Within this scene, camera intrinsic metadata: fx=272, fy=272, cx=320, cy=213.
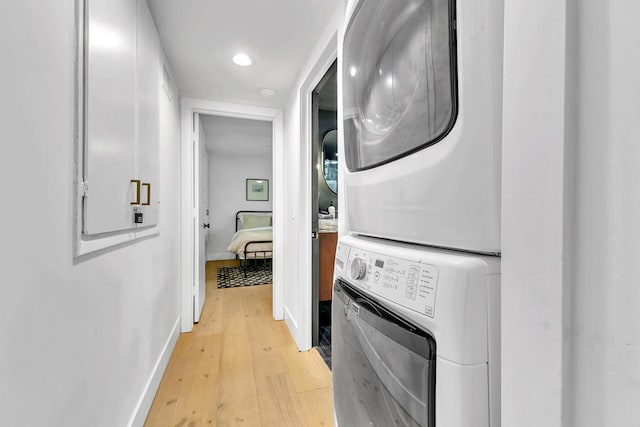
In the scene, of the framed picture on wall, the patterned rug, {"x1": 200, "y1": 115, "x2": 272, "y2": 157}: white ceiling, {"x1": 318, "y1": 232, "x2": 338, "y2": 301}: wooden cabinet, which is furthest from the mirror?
the framed picture on wall

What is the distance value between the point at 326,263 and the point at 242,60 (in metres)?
1.72

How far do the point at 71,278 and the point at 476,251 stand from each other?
1.06 m

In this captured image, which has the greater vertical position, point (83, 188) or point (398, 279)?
A: point (83, 188)

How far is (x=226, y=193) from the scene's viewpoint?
6023 mm

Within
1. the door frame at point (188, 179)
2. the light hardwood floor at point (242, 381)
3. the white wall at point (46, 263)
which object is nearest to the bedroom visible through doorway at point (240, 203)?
the door frame at point (188, 179)

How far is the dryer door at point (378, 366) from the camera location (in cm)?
54

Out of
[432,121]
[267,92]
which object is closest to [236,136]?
[267,92]

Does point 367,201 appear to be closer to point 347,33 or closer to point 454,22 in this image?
point 454,22

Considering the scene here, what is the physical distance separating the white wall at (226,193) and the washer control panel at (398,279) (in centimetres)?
558

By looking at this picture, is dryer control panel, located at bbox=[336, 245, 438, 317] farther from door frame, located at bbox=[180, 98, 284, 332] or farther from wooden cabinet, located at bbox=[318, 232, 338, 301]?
door frame, located at bbox=[180, 98, 284, 332]

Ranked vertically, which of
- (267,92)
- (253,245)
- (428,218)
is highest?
(267,92)

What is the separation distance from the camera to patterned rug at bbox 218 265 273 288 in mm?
4028

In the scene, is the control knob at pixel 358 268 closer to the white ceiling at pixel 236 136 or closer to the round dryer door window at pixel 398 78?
the round dryer door window at pixel 398 78

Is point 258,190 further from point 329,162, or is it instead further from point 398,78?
point 398,78
